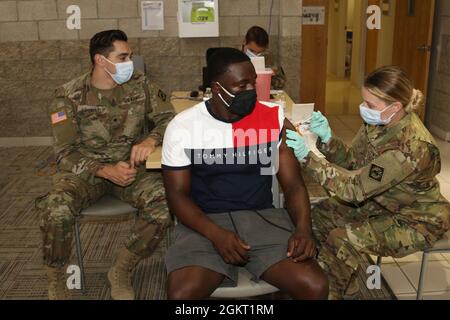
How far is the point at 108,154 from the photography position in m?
2.41

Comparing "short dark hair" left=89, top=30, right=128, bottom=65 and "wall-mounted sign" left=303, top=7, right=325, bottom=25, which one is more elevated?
"wall-mounted sign" left=303, top=7, right=325, bottom=25

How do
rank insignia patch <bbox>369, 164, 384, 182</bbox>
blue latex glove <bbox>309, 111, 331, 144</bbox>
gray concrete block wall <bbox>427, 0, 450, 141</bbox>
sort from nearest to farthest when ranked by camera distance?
rank insignia patch <bbox>369, 164, 384, 182</bbox>, blue latex glove <bbox>309, 111, 331, 144</bbox>, gray concrete block wall <bbox>427, 0, 450, 141</bbox>

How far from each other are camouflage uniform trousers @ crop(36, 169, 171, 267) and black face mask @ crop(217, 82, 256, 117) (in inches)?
26.2

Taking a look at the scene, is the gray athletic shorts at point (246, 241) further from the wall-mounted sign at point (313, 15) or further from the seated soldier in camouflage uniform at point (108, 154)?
the wall-mounted sign at point (313, 15)

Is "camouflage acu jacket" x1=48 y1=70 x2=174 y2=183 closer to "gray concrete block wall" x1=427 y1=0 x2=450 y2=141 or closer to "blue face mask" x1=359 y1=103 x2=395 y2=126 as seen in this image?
"blue face mask" x1=359 y1=103 x2=395 y2=126

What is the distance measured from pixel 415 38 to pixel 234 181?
156 inches

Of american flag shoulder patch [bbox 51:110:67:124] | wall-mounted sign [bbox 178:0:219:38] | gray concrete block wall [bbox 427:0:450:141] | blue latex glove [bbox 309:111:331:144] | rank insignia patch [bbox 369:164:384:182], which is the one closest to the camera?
rank insignia patch [bbox 369:164:384:182]

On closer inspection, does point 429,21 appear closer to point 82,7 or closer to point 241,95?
point 82,7

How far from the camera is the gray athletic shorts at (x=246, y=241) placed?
1617 mm

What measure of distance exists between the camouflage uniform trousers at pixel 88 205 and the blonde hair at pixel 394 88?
1.04 metres

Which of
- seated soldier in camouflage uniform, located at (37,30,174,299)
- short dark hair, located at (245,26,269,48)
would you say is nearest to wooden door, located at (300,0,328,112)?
short dark hair, located at (245,26,269,48)

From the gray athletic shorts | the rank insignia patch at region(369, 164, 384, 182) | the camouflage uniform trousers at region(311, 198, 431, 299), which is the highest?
the rank insignia patch at region(369, 164, 384, 182)

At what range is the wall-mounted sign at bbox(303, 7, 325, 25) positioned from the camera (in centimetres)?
481

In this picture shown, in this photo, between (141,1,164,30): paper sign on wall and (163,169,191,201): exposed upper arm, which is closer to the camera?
(163,169,191,201): exposed upper arm
